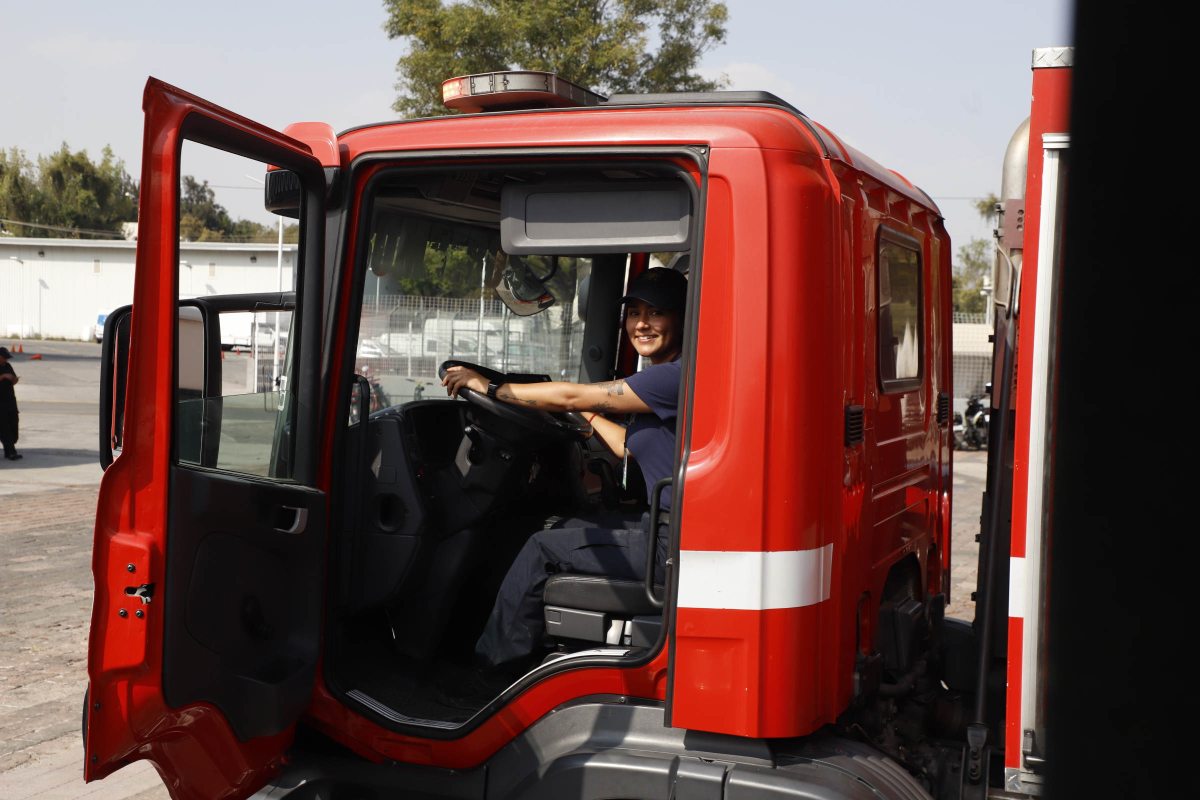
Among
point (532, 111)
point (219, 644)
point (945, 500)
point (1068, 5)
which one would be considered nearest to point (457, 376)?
point (532, 111)

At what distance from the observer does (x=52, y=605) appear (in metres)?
8.05

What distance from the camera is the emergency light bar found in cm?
330

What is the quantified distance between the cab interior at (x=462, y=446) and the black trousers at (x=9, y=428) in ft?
45.4

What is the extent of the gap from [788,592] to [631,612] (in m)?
0.63

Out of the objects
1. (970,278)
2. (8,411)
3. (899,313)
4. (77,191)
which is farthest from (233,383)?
(77,191)

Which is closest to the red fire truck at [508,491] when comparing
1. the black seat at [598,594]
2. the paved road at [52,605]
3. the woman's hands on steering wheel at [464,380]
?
the black seat at [598,594]

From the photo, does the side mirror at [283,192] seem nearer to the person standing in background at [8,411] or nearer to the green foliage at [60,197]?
the person standing in background at [8,411]

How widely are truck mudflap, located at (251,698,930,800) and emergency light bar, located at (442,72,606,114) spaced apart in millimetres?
1623

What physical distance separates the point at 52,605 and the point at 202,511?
19.4ft

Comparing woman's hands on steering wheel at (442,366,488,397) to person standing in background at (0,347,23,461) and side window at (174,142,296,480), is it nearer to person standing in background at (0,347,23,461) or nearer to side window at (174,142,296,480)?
side window at (174,142,296,480)

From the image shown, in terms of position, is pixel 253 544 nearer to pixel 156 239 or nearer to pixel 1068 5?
pixel 156 239

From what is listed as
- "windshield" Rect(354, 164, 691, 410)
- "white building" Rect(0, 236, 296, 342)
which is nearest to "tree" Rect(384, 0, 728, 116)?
"windshield" Rect(354, 164, 691, 410)

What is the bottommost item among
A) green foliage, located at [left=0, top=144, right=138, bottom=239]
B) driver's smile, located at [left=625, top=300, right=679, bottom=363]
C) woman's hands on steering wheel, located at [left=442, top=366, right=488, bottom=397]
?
woman's hands on steering wheel, located at [left=442, top=366, right=488, bottom=397]

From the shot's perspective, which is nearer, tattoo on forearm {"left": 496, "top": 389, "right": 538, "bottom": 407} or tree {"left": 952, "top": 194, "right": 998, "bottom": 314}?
tattoo on forearm {"left": 496, "top": 389, "right": 538, "bottom": 407}
